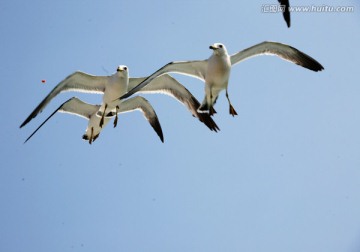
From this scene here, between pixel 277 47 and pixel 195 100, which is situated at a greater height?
pixel 277 47

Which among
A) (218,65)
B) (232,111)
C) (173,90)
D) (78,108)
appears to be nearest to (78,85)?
(78,108)

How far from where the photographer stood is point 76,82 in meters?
16.1

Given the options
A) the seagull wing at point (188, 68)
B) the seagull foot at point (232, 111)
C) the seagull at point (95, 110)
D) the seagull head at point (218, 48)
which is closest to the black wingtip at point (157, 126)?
the seagull at point (95, 110)

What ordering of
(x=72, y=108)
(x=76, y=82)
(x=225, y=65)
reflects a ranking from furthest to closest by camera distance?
1. (x=72, y=108)
2. (x=76, y=82)
3. (x=225, y=65)

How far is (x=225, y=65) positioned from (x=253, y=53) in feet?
3.09

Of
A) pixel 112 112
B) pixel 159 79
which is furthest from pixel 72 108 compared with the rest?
→ pixel 159 79

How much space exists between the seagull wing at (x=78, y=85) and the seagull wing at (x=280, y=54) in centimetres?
336

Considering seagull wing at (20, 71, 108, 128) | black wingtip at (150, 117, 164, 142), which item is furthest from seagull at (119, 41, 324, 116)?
black wingtip at (150, 117, 164, 142)

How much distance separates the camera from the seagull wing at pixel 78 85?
50.6ft

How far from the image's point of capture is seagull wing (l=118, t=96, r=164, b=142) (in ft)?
58.1

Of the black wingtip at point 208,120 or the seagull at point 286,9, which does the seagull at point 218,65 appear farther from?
the seagull at point 286,9

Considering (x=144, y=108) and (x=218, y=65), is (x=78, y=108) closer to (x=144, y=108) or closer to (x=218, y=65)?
(x=144, y=108)

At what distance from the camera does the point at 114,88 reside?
620 inches

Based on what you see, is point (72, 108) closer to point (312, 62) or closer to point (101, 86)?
point (101, 86)
